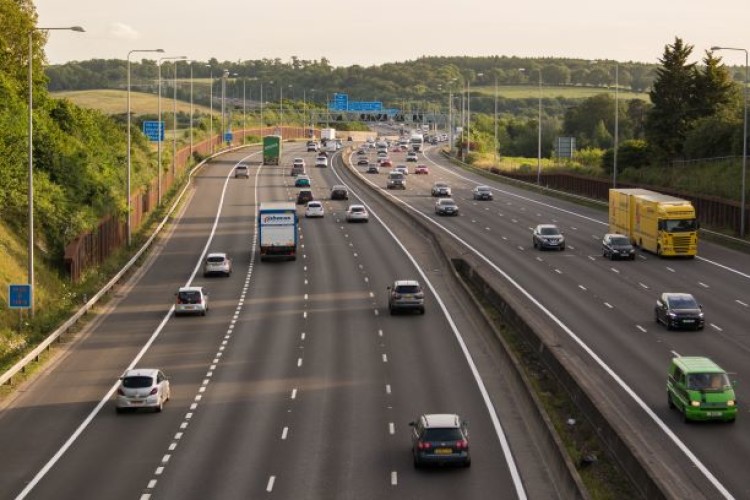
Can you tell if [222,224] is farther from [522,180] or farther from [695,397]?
[695,397]

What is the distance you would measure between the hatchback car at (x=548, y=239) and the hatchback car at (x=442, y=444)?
159 feet

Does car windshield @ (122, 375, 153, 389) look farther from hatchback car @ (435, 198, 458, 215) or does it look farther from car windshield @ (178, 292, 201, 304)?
hatchback car @ (435, 198, 458, 215)

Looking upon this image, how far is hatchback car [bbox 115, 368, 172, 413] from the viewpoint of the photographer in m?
41.6

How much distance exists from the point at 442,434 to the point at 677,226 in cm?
4542

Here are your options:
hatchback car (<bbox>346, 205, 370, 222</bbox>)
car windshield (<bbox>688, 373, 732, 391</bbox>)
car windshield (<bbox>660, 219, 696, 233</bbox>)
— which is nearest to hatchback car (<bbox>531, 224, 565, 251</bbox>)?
car windshield (<bbox>660, 219, 696, 233</bbox>)

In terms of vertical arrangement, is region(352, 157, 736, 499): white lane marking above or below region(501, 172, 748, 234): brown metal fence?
below

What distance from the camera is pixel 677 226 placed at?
2992 inches

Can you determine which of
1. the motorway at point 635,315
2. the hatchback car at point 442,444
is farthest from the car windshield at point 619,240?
the hatchback car at point 442,444

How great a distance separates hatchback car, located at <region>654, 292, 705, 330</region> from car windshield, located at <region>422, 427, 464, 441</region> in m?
22.1

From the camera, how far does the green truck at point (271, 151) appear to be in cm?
16162

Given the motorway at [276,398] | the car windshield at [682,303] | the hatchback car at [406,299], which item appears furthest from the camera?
the hatchback car at [406,299]

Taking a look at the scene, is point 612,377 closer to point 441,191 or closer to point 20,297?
point 20,297

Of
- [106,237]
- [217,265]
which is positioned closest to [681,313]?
[217,265]

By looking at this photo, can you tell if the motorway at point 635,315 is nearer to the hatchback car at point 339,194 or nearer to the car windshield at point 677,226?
the car windshield at point 677,226
